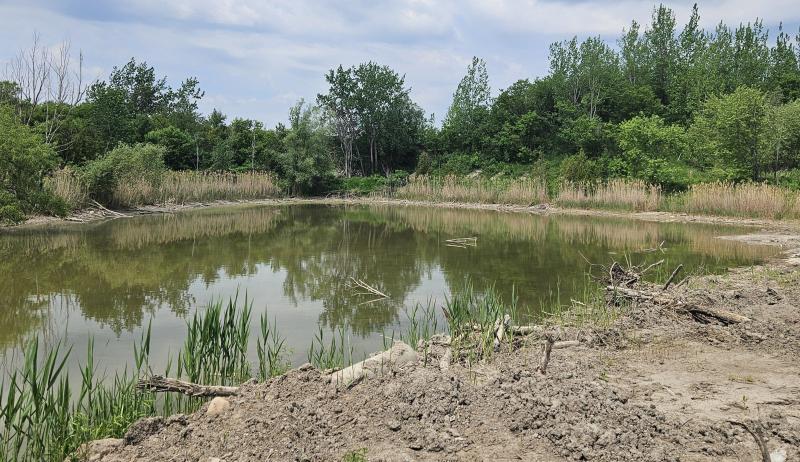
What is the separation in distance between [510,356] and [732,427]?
2153 mm

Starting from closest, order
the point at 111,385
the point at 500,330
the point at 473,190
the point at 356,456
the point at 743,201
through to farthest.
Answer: the point at 356,456
the point at 111,385
the point at 500,330
the point at 743,201
the point at 473,190

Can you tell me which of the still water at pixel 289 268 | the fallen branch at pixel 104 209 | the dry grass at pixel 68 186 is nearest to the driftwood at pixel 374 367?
the still water at pixel 289 268

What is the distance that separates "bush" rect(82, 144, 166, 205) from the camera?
23328 mm

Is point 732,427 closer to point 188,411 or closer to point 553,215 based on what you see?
point 188,411

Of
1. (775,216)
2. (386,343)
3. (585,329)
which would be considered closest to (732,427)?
(585,329)

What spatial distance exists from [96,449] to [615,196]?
1078 inches

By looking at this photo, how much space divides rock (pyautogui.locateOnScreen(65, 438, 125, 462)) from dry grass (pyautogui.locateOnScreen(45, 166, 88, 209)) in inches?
767

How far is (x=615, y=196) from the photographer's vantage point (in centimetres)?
2809

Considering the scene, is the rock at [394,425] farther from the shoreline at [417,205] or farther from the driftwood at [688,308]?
the shoreline at [417,205]

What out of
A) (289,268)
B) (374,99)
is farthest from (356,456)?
(374,99)

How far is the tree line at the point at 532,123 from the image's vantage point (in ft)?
99.3

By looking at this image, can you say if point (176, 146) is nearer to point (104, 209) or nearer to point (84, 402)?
point (104, 209)

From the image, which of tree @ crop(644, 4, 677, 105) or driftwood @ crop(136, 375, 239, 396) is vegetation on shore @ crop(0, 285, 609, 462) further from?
tree @ crop(644, 4, 677, 105)

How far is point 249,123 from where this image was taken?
4691 centimetres
